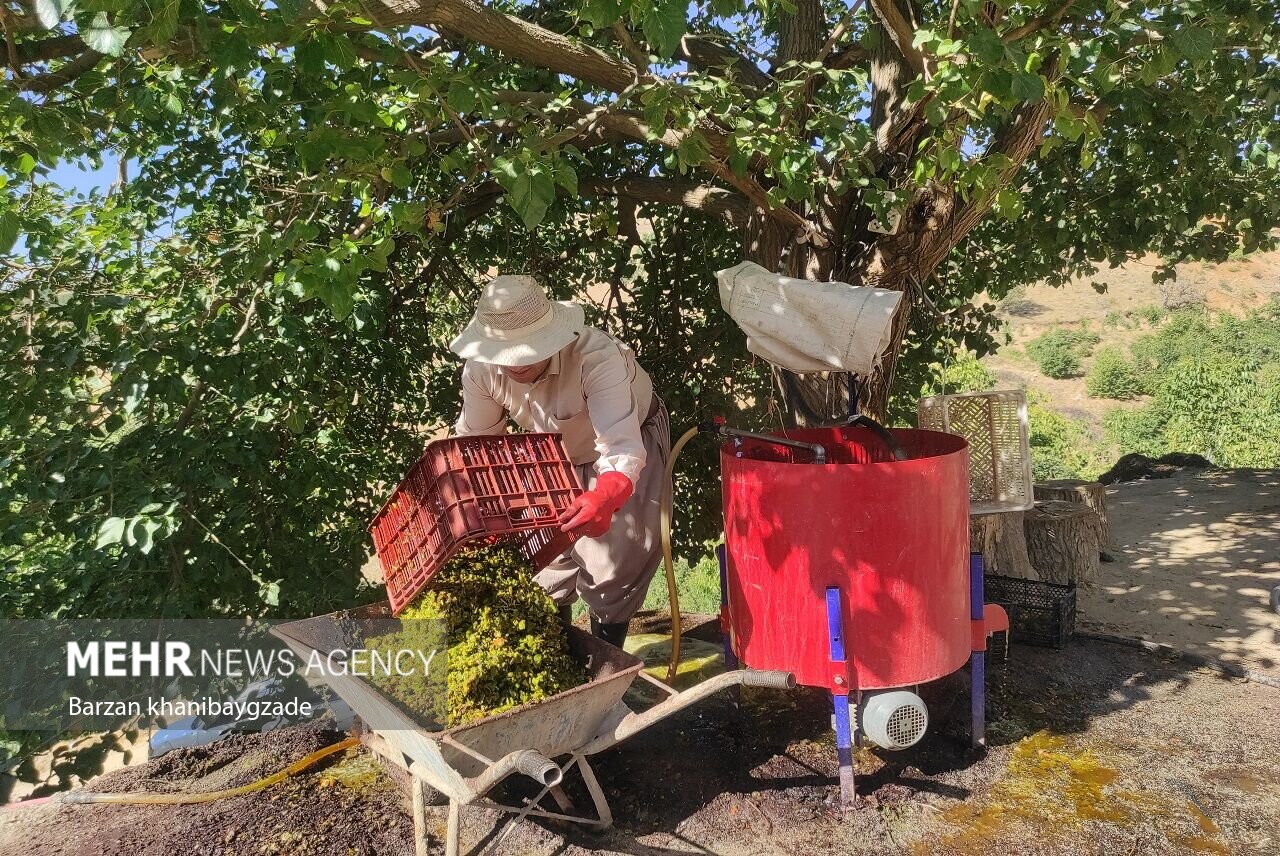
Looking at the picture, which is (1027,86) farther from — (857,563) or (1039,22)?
(857,563)

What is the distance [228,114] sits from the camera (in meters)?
3.88

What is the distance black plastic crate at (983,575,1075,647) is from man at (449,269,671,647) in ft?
6.65

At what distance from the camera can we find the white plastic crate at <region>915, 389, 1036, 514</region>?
4.22 m

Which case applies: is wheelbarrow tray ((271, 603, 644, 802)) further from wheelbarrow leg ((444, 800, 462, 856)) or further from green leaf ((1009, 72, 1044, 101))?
green leaf ((1009, 72, 1044, 101))

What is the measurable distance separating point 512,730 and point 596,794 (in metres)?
0.57

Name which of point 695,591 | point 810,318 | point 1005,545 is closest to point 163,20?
point 810,318

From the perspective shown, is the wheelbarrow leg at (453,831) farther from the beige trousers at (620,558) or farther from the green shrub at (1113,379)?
the green shrub at (1113,379)

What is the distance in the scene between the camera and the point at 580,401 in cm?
364

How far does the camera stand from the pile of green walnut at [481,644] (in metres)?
2.75

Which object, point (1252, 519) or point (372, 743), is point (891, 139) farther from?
point (1252, 519)

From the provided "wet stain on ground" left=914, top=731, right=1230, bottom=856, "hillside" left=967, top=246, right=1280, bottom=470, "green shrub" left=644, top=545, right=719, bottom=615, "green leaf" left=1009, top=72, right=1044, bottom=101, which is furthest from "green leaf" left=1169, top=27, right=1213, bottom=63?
"hillside" left=967, top=246, right=1280, bottom=470

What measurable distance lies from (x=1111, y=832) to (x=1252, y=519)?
5.74m

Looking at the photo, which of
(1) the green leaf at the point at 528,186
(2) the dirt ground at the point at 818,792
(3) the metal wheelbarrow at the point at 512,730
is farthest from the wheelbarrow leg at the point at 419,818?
(1) the green leaf at the point at 528,186

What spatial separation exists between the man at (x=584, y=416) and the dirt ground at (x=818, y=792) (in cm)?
72
